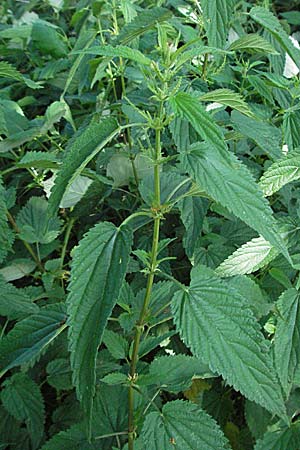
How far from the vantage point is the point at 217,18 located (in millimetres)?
972

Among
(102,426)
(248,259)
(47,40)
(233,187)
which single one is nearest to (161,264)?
(248,259)

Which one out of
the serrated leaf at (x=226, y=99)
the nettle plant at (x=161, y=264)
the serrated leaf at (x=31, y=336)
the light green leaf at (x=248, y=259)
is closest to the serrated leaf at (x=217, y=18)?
the nettle plant at (x=161, y=264)

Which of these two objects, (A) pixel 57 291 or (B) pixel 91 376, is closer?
(B) pixel 91 376

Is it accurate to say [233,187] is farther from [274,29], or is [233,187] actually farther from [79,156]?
[274,29]

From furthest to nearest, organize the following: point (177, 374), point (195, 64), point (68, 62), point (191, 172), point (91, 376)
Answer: point (68, 62) < point (195, 64) < point (177, 374) < point (191, 172) < point (91, 376)

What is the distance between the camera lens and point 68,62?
181 centimetres

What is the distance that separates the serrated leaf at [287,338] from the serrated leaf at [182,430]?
13 centimetres

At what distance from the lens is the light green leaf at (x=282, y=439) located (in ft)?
3.51

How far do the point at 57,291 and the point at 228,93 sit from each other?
1.89 feet

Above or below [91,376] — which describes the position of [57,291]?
below

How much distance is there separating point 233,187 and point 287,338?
31 centimetres

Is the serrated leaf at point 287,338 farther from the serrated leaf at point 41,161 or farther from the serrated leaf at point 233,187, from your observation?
the serrated leaf at point 41,161

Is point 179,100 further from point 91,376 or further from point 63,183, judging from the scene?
point 91,376

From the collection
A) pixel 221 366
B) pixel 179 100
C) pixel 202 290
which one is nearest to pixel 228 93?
pixel 179 100
